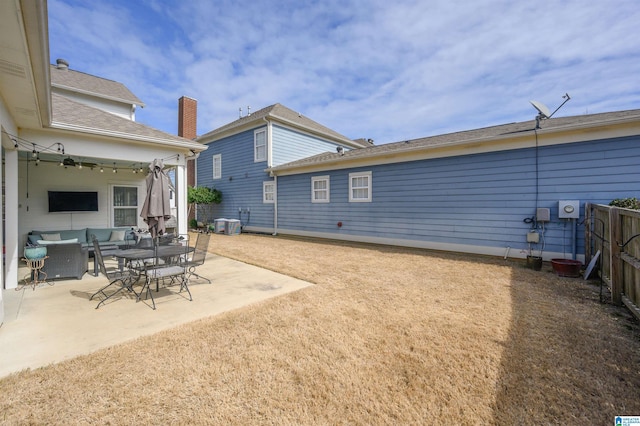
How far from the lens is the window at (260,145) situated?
46.6 feet

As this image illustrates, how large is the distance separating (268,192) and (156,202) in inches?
355

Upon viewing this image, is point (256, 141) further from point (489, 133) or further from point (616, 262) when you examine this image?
point (616, 262)

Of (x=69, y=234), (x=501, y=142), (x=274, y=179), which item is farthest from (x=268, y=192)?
(x=501, y=142)

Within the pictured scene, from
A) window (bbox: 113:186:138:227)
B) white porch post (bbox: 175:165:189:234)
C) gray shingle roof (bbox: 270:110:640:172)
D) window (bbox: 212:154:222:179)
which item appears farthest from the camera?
window (bbox: 212:154:222:179)

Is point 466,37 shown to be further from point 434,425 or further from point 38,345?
point 38,345

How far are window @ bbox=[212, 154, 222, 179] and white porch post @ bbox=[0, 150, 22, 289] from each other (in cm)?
Result: 1210

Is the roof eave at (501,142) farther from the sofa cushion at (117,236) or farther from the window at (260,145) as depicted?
the sofa cushion at (117,236)

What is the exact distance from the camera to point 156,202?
5336 millimetres

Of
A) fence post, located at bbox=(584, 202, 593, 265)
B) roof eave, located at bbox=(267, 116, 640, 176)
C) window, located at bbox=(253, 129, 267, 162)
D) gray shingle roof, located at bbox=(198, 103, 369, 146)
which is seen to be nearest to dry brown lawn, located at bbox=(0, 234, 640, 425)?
fence post, located at bbox=(584, 202, 593, 265)

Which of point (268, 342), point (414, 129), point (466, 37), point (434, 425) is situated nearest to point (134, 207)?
point (268, 342)

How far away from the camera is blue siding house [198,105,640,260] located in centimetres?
639

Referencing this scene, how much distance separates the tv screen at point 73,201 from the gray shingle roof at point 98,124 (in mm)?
2809

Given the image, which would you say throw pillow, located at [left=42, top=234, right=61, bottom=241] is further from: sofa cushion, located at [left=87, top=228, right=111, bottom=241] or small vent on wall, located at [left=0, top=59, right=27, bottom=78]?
small vent on wall, located at [left=0, top=59, right=27, bottom=78]

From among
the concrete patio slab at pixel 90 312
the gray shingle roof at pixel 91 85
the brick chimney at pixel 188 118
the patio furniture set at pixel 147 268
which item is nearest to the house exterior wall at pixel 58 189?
the concrete patio slab at pixel 90 312
